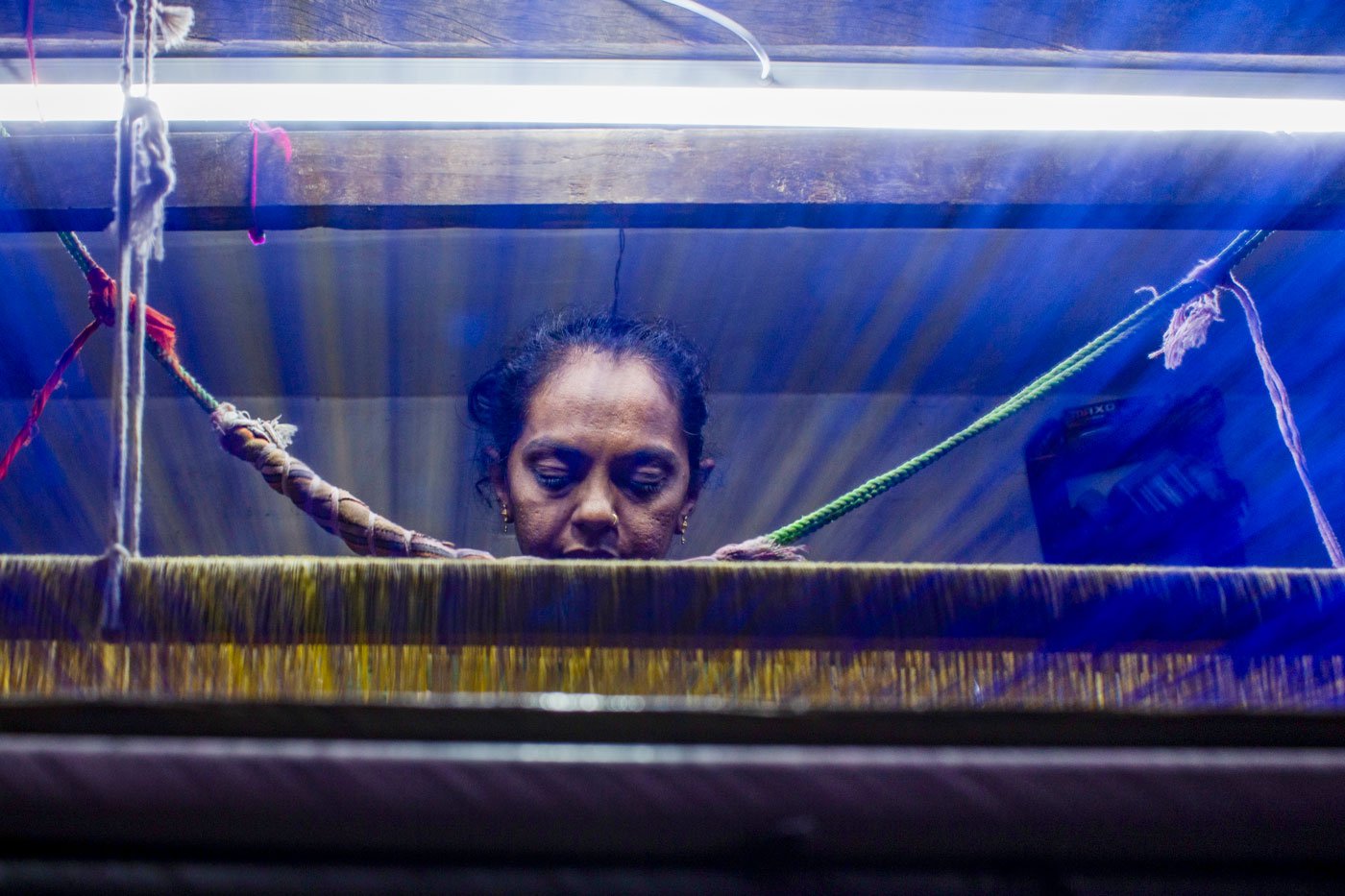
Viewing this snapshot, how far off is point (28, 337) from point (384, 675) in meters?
2.82

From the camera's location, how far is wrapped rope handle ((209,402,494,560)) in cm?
158

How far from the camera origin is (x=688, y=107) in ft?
4.94

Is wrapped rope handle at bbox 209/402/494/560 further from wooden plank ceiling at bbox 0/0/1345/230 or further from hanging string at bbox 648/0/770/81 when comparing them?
hanging string at bbox 648/0/770/81

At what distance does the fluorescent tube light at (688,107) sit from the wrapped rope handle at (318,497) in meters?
0.53

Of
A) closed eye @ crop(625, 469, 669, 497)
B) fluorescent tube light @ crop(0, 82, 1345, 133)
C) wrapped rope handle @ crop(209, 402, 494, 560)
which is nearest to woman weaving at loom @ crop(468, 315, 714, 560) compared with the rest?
closed eye @ crop(625, 469, 669, 497)

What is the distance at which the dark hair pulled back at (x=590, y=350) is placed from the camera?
193 centimetres

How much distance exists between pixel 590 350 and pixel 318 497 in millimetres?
603

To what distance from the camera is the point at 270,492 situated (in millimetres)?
3240

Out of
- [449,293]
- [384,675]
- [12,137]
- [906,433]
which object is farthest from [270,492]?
[384,675]

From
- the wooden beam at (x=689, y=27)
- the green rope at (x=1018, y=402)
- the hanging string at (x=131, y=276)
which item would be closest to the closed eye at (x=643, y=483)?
the green rope at (x=1018, y=402)

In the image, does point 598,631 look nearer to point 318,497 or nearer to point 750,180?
point 750,180

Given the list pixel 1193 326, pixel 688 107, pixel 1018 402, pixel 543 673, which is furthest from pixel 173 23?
pixel 1193 326

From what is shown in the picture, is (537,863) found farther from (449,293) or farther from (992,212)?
(449,293)

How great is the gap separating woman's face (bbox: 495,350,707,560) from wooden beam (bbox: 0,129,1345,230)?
0.41 m
